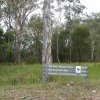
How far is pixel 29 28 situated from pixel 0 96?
121 ft

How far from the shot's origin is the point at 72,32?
42.7m

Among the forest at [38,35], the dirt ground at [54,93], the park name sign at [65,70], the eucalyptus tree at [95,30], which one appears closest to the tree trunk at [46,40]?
the park name sign at [65,70]

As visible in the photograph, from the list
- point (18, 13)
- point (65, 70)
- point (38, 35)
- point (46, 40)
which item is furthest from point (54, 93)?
point (38, 35)

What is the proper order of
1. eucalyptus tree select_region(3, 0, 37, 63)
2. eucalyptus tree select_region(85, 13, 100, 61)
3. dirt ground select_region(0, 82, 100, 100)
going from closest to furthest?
dirt ground select_region(0, 82, 100, 100)
eucalyptus tree select_region(3, 0, 37, 63)
eucalyptus tree select_region(85, 13, 100, 61)

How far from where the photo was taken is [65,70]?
1295cm

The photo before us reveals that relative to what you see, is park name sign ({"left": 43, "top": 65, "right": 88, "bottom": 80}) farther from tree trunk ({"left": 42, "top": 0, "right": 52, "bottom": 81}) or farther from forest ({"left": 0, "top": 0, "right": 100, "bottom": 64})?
forest ({"left": 0, "top": 0, "right": 100, "bottom": 64})

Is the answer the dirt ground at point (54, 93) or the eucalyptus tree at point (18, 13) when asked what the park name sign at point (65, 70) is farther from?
the eucalyptus tree at point (18, 13)

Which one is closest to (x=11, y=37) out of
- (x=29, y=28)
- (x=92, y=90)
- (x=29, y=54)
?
(x=29, y=54)

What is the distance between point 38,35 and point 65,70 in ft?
109

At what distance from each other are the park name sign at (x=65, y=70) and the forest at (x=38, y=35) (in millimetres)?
19663

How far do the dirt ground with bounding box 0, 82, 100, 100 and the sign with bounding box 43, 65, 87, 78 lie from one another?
101cm

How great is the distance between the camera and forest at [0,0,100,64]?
111 feet

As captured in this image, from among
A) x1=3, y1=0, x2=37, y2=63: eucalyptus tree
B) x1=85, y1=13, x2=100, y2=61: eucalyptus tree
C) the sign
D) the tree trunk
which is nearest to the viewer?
the sign


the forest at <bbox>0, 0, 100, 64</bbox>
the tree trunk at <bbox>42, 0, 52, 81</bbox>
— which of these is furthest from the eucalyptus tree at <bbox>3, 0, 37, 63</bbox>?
the tree trunk at <bbox>42, 0, 52, 81</bbox>
